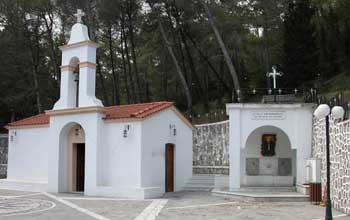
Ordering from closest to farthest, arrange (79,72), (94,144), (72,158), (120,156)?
(120,156)
(94,144)
(79,72)
(72,158)

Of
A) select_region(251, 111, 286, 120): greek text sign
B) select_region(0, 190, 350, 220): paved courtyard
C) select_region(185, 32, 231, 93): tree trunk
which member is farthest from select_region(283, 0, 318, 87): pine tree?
select_region(0, 190, 350, 220): paved courtyard

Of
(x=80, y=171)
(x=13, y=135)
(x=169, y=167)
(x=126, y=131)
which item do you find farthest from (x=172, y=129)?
(x=13, y=135)

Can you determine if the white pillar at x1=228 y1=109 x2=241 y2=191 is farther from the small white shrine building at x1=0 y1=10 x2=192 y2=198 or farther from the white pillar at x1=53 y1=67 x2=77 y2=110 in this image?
the white pillar at x1=53 y1=67 x2=77 y2=110

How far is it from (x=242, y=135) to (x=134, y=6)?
14542 mm

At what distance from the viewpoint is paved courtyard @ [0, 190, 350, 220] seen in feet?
36.0

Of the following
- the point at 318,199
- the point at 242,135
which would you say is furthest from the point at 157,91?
the point at 318,199

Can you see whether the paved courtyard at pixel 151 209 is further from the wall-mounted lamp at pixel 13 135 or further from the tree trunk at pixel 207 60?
the tree trunk at pixel 207 60

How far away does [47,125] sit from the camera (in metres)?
19.0

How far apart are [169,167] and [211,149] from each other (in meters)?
4.61

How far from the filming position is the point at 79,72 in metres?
17.5

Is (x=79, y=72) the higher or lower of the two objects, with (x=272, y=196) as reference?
higher

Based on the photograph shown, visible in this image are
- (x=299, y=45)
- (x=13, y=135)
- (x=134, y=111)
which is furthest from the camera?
(x=299, y=45)

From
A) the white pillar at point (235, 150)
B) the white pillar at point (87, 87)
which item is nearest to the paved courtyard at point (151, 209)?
the white pillar at point (235, 150)

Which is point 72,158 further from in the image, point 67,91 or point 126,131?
point 126,131
